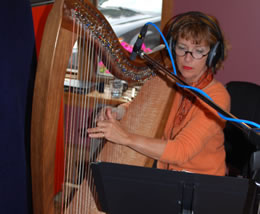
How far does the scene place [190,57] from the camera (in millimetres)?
1296

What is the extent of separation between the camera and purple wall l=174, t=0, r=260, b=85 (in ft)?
6.98

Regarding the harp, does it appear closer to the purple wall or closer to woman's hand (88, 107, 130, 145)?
woman's hand (88, 107, 130, 145)

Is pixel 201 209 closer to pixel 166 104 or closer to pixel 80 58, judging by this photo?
pixel 80 58

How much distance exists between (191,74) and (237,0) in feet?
3.82

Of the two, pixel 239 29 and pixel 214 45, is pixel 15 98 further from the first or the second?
pixel 239 29

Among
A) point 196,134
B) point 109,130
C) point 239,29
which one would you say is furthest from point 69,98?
point 239,29

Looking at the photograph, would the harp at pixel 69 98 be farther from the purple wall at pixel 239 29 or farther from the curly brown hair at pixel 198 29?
the purple wall at pixel 239 29

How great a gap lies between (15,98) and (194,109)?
2.99 ft

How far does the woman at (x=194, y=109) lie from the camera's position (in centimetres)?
113

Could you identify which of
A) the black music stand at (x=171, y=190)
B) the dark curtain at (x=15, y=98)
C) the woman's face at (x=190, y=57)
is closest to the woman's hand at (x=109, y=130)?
the black music stand at (x=171, y=190)

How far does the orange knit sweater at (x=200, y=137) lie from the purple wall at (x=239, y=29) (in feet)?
3.30

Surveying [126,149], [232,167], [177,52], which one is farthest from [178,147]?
[232,167]

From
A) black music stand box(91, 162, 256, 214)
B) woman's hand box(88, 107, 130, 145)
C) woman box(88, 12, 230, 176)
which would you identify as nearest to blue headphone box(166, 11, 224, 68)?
woman box(88, 12, 230, 176)

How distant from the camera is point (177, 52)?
1.33m
